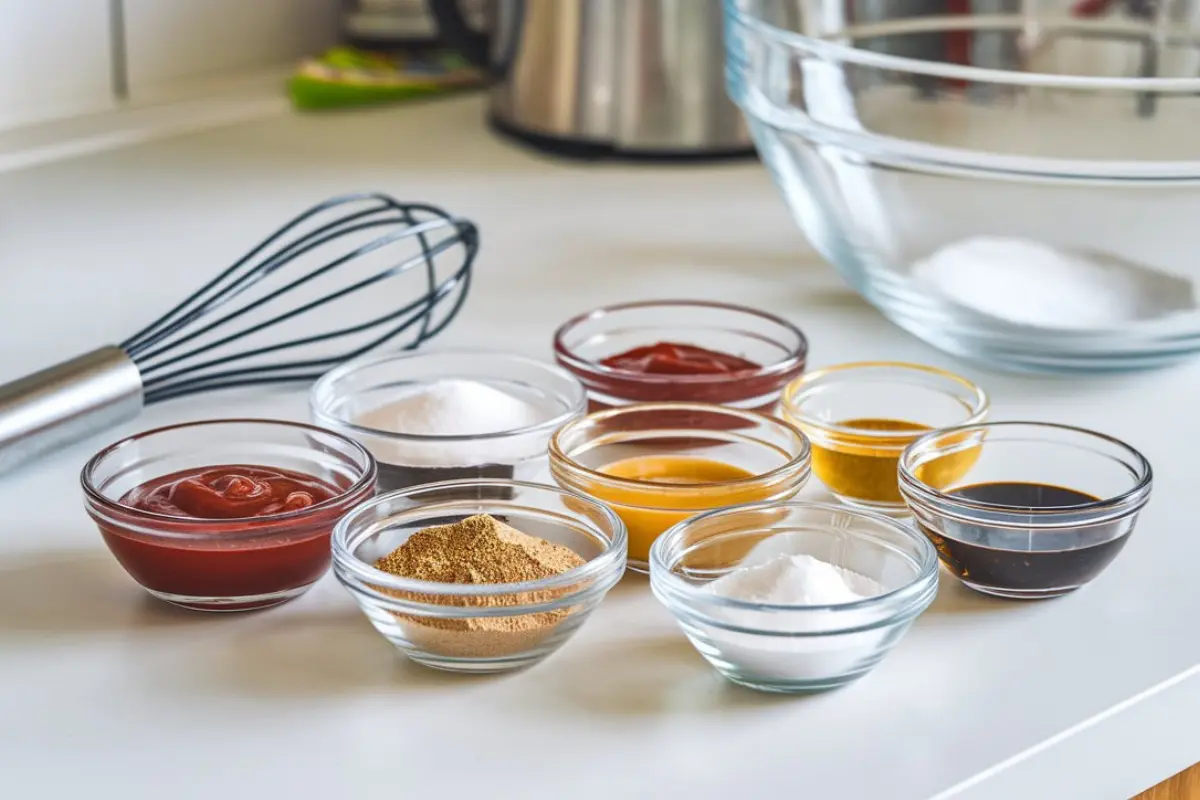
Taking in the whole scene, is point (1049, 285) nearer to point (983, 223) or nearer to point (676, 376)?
point (983, 223)

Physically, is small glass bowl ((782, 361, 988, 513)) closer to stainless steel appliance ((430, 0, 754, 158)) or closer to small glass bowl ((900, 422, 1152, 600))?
small glass bowl ((900, 422, 1152, 600))

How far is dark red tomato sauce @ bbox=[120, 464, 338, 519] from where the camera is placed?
2.22ft

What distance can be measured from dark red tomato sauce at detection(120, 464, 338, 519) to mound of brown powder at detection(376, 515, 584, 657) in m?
0.06

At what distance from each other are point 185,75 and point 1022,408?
3.22 feet

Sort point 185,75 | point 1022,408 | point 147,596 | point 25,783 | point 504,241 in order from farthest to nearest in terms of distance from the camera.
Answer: point 185,75 → point 504,241 → point 1022,408 → point 147,596 → point 25,783

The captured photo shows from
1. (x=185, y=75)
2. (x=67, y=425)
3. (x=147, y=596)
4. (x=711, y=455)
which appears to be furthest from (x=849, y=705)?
(x=185, y=75)

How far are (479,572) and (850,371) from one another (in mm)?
298

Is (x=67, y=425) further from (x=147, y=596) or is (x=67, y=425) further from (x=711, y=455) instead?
(x=711, y=455)

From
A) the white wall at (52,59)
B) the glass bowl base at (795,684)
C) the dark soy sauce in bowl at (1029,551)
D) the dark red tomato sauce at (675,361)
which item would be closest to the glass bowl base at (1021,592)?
the dark soy sauce in bowl at (1029,551)

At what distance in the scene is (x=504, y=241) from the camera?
3.91ft

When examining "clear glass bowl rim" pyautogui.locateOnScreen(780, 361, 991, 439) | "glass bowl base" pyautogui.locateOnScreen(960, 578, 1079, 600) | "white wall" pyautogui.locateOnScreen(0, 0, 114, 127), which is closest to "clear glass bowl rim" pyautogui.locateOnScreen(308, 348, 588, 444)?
"clear glass bowl rim" pyautogui.locateOnScreen(780, 361, 991, 439)

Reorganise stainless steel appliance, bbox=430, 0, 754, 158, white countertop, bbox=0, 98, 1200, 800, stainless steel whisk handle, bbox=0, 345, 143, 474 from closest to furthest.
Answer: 1. white countertop, bbox=0, 98, 1200, 800
2. stainless steel whisk handle, bbox=0, 345, 143, 474
3. stainless steel appliance, bbox=430, 0, 754, 158

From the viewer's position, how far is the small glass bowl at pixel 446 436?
75 cm

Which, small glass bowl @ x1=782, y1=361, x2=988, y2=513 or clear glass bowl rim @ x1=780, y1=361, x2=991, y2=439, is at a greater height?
clear glass bowl rim @ x1=780, y1=361, x2=991, y2=439
